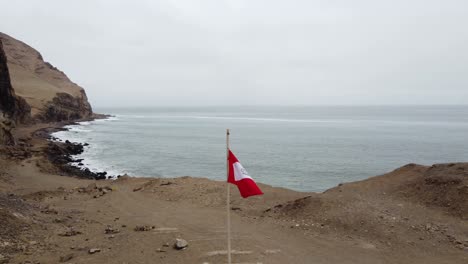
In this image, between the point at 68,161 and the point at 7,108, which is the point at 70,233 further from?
the point at 7,108

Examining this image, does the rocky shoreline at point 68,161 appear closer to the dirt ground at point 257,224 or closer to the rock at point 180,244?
the dirt ground at point 257,224

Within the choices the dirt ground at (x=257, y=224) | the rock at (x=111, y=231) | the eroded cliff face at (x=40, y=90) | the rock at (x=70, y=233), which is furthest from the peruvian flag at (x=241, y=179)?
the eroded cliff face at (x=40, y=90)

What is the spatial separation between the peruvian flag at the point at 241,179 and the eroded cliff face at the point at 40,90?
66.0m

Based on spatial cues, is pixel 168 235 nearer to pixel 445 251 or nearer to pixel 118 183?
pixel 445 251

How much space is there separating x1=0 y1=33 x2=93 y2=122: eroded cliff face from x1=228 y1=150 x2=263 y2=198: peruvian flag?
6597 cm

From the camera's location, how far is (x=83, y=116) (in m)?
118

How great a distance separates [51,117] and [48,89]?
A: 16885 mm

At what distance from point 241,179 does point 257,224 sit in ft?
19.6

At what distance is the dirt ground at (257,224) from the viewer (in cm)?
975

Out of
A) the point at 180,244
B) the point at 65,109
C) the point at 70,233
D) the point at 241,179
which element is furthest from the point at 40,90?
the point at 241,179

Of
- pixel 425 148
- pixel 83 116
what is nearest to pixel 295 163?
pixel 425 148

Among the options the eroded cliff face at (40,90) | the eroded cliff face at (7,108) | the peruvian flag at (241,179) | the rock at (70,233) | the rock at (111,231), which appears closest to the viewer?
the peruvian flag at (241,179)

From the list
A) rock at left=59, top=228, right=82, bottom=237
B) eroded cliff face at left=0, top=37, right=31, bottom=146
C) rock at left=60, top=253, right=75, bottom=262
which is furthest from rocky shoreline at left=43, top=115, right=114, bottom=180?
rock at left=60, top=253, right=75, bottom=262

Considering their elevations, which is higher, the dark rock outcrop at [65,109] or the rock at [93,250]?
the dark rock outcrop at [65,109]
